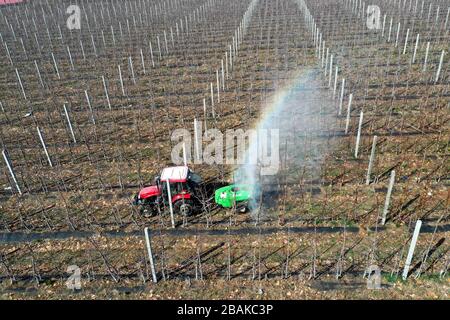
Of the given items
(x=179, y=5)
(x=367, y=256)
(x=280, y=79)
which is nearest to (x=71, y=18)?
(x=179, y=5)

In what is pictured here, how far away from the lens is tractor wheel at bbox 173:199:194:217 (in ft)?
34.2

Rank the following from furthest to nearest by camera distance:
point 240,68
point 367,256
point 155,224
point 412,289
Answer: point 240,68, point 155,224, point 367,256, point 412,289

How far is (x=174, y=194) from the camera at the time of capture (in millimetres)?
10477

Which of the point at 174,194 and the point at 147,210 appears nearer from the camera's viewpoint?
the point at 174,194

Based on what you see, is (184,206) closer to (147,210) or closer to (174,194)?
(174,194)

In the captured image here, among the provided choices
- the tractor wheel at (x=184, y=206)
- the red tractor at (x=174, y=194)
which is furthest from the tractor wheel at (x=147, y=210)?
the tractor wheel at (x=184, y=206)

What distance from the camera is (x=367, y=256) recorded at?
9211 millimetres

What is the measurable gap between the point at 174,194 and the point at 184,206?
1.39 ft

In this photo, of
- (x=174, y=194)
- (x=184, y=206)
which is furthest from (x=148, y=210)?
(x=184, y=206)

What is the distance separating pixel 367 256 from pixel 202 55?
57.3ft

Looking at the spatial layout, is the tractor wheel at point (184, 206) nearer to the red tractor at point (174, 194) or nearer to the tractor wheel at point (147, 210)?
the red tractor at point (174, 194)

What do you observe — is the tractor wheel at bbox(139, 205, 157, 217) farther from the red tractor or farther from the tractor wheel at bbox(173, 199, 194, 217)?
the tractor wheel at bbox(173, 199, 194, 217)

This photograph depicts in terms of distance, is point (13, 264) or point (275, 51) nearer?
point (13, 264)
